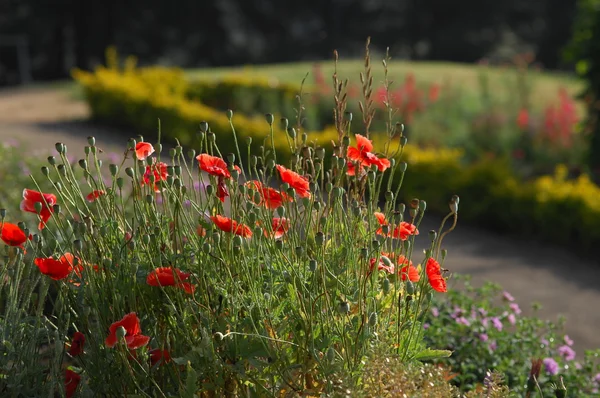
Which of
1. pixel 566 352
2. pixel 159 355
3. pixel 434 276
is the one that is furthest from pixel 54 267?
pixel 566 352

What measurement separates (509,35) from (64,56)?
1353 centimetres

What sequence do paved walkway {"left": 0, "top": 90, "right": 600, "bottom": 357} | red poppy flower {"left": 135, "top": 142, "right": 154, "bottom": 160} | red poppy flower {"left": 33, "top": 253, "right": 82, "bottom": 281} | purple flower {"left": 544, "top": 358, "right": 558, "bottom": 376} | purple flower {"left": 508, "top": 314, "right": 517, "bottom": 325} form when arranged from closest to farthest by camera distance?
red poppy flower {"left": 33, "top": 253, "right": 82, "bottom": 281} → red poppy flower {"left": 135, "top": 142, "right": 154, "bottom": 160} → purple flower {"left": 544, "top": 358, "right": 558, "bottom": 376} → purple flower {"left": 508, "top": 314, "right": 517, "bottom": 325} → paved walkway {"left": 0, "top": 90, "right": 600, "bottom": 357}

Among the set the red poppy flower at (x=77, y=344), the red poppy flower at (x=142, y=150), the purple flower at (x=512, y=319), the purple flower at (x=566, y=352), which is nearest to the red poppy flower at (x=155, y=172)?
the red poppy flower at (x=142, y=150)

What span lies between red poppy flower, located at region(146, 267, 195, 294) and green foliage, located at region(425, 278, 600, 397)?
1.46m

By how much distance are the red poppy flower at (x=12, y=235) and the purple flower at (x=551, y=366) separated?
2.27m

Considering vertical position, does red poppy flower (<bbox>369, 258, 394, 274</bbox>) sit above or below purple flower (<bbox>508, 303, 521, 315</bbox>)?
above

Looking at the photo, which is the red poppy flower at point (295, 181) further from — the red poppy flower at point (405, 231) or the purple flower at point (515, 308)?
the purple flower at point (515, 308)

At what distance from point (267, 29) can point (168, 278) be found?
25468 mm

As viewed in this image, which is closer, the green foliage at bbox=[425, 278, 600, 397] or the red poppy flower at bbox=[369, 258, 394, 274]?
the red poppy flower at bbox=[369, 258, 394, 274]

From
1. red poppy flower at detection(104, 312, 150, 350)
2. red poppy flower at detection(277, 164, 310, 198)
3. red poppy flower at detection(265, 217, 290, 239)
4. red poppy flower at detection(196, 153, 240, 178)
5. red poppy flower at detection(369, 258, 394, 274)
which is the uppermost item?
red poppy flower at detection(196, 153, 240, 178)

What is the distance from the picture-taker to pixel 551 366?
359 cm

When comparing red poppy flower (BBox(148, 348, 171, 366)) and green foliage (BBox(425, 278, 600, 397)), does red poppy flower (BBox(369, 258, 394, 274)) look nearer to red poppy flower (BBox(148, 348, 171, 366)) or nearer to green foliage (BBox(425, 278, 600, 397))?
red poppy flower (BBox(148, 348, 171, 366))

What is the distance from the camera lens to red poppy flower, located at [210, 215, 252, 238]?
89.4 inches

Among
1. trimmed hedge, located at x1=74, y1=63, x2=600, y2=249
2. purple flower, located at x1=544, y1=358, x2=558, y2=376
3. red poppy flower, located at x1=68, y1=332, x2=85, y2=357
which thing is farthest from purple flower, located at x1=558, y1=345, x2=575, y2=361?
red poppy flower, located at x1=68, y1=332, x2=85, y2=357
